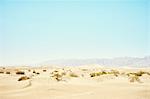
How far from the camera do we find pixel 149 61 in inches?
4833

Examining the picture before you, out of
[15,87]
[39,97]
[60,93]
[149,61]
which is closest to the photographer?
[39,97]

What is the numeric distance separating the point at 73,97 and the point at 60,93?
1.23 meters

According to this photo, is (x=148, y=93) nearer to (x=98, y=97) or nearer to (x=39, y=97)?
(x=98, y=97)

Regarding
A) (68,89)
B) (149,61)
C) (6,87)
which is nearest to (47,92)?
(68,89)

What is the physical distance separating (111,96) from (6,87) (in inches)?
230

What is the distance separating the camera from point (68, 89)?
381 inches

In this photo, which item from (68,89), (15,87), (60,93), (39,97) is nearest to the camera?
(39,97)

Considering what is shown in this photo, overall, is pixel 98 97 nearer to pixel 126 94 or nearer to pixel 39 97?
pixel 126 94

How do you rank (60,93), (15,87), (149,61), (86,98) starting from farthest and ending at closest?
(149,61)
(15,87)
(60,93)
(86,98)

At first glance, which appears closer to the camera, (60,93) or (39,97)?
(39,97)

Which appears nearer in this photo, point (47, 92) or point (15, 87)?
point (47, 92)

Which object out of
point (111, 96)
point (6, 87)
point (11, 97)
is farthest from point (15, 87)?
point (111, 96)

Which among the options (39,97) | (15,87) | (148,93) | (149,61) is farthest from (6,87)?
(149,61)

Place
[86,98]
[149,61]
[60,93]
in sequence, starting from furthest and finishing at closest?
[149,61] < [60,93] < [86,98]
